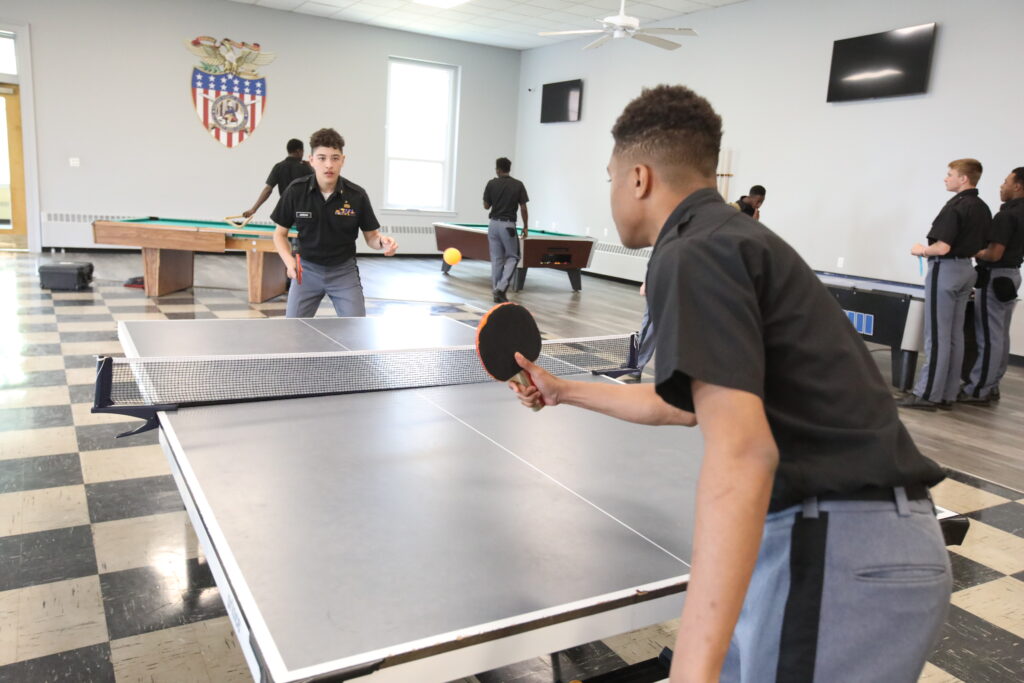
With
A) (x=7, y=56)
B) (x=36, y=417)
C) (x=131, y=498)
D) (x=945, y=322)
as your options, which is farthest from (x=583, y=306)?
(x=7, y=56)

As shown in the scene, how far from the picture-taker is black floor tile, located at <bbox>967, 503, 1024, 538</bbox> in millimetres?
3141

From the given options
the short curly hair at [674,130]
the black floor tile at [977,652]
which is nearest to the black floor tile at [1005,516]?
the black floor tile at [977,652]

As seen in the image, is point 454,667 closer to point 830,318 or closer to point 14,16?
point 830,318

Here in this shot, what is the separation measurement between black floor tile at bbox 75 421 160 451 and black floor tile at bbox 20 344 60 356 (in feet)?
5.46

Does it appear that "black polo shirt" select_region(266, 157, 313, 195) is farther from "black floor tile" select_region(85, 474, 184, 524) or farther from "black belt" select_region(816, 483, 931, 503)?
"black belt" select_region(816, 483, 931, 503)

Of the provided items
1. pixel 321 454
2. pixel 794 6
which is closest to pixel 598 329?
pixel 794 6

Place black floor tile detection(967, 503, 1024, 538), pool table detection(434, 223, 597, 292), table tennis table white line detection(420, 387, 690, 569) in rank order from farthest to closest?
1. pool table detection(434, 223, 597, 292)
2. black floor tile detection(967, 503, 1024, 538)
3. table tennis table white line detection(420, 387, 690, 569)

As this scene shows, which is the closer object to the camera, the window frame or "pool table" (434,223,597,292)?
"pool table" (434,223,597,292)

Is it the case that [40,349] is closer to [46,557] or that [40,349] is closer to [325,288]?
[325,288]

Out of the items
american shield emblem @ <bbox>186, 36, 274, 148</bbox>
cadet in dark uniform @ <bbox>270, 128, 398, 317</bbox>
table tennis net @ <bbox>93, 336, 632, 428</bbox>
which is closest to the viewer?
table tennis net @ <bbox>93, 336, 632, 428</bbox>

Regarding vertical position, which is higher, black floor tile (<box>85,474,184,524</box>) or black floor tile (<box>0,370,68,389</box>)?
black floor tile (<box>0,370,68,389</box>)

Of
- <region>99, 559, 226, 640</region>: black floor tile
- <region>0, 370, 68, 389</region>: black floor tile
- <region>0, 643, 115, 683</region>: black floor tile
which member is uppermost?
<region>0, 370, 68, 389</region>: black floor tile

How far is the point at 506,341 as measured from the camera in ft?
4.97

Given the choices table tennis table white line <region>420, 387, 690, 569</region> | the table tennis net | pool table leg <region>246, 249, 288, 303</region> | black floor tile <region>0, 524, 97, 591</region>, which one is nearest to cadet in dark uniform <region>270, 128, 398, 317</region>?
the table tennis net
